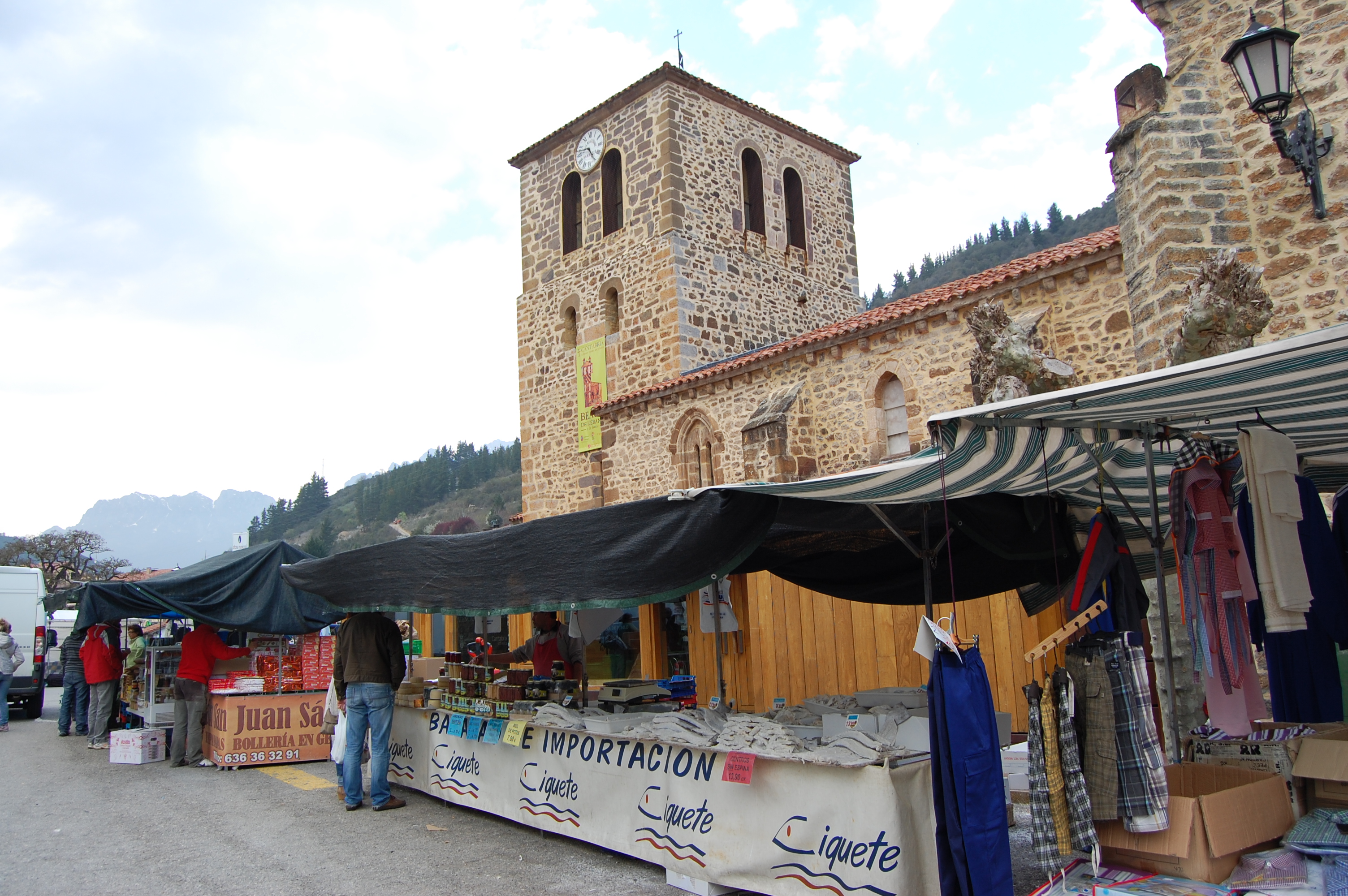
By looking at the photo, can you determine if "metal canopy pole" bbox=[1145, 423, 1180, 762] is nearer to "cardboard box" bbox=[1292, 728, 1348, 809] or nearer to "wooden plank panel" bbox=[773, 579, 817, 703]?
"cardboard box" bbox=[1292, 728, 1348, 809]

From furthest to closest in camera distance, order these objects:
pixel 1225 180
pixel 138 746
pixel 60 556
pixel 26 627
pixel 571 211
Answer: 1. pixel 60 556
2. pixel 571 211
3. pixel 26 627
4. pixel 138 746
5. pixel 1225 180

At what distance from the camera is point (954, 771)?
11.9ft

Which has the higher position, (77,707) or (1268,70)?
(1268,70)

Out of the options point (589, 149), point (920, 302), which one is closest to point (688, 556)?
point (920, 302)

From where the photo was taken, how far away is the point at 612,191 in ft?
69.9

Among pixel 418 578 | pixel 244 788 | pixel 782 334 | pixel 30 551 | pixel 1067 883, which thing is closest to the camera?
pixel 1067 883

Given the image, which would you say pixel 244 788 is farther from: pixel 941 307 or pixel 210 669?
pixel 941 307

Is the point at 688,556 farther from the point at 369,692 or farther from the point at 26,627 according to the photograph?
the point at 26,627

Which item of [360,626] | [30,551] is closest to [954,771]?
[360,626]

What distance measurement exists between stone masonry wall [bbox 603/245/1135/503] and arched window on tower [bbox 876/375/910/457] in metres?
0.12

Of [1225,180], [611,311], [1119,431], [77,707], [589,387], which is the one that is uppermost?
[611,311]

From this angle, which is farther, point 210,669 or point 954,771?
point 210,669

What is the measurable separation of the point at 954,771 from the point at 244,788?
6.99 m

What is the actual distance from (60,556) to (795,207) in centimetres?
3553
